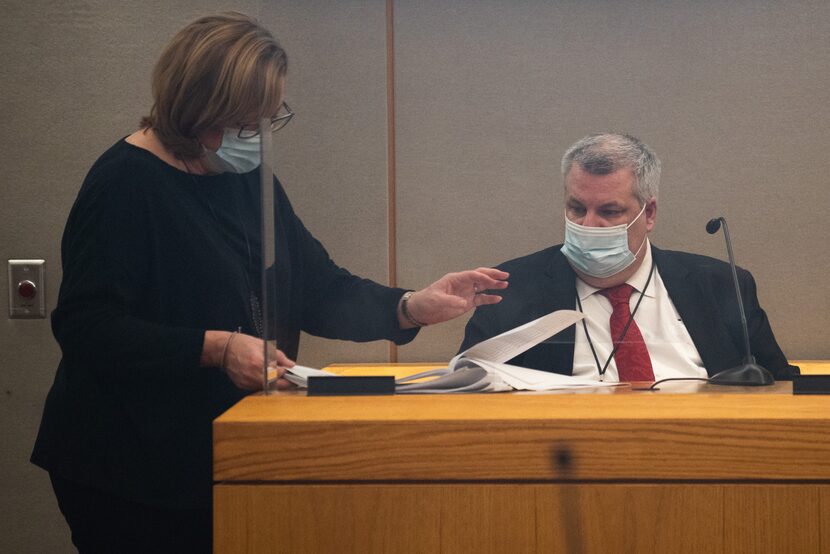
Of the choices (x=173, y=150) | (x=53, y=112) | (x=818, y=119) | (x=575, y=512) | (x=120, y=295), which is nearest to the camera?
(x=575, y=512)

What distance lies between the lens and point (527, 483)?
2.91 feet

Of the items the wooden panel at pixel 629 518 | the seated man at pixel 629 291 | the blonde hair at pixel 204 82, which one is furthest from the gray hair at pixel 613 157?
the blonde hair at pixel 204 82

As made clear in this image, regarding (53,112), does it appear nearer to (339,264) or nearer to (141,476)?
(141,476)

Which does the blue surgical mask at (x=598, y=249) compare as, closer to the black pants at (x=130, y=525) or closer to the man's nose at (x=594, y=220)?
the man's nose at (x=594, y=220)

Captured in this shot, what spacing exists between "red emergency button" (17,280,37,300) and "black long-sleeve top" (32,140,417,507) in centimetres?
109

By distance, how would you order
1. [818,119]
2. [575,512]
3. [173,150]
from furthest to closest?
[173,150] < [818,119] < [575,512]

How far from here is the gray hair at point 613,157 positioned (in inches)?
43.2

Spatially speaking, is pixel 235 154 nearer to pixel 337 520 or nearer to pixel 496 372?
pixel 496 372

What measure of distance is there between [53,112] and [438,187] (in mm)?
1702

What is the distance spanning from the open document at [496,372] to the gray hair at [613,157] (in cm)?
18

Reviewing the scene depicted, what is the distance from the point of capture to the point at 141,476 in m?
1.42

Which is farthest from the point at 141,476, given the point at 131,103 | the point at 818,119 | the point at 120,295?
the point at 131,103

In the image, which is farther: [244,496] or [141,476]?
[141,476]

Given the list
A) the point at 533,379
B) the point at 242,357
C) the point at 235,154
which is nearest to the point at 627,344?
the point at 533,379
